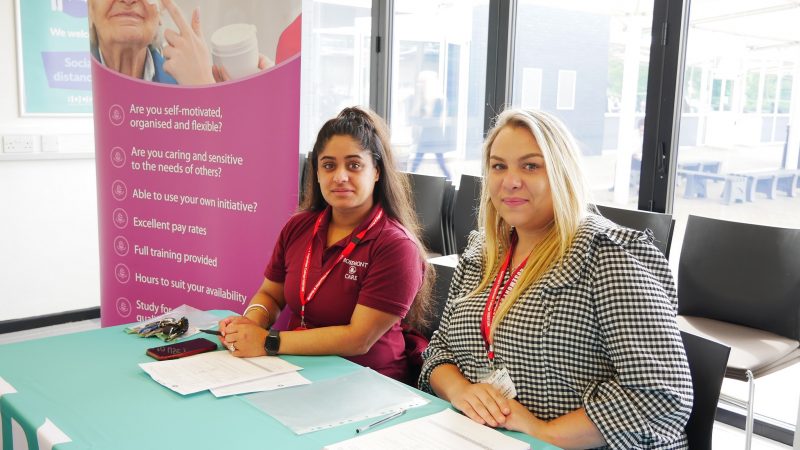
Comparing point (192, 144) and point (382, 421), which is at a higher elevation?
point (192, 144)

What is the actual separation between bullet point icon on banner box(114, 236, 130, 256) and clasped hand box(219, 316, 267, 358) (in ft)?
4.79

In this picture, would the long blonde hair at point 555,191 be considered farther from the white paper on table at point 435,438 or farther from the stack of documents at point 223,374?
the stack of documents at point 223,374

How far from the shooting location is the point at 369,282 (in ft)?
6.62

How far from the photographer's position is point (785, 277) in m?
2.62

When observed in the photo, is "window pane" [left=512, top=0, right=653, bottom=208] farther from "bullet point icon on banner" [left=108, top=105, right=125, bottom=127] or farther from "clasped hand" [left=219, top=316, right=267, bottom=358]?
"clasped hand" [left=219, top=316, right=267, bottom=358]

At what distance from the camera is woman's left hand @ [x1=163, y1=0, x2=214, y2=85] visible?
2.80m

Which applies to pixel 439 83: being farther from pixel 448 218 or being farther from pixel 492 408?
pixel 492 408

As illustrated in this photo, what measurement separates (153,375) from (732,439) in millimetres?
2582

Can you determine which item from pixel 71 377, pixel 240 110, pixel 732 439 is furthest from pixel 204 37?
pixel 732 439

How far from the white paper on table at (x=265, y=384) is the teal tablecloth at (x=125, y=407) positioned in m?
0.02

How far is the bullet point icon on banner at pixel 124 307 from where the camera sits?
3.18 meters

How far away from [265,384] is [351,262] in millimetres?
541

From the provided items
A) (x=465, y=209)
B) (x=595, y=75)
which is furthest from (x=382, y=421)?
(x=595, y=75)

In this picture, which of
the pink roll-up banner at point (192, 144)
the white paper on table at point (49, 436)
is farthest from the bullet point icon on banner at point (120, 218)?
the white paper on table at point (49, 436)
